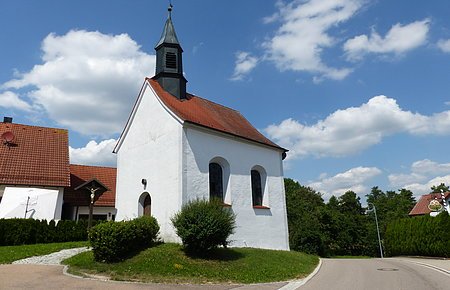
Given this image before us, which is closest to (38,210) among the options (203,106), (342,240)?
(203,106)

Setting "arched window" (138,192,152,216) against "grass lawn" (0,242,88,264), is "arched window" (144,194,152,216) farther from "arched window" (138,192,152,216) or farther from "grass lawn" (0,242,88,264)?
"grass lawn" (0,242,88,264)

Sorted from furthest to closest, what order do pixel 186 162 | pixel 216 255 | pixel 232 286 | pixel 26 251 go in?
pixel 186 162
pixel 26 251
pixel 216 255
pixel 232 286

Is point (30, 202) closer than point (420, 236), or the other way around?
point (30, 202)

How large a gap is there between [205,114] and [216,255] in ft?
29.2

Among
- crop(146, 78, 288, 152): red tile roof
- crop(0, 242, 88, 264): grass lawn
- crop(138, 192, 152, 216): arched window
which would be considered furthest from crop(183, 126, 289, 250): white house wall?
crop(0, 242, 88, 264): grass lawn

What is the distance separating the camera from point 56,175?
2256cm

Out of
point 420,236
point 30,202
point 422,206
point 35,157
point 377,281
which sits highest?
point 35,157

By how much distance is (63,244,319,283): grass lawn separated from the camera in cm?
1095

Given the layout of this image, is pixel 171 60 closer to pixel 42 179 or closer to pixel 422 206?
Result: pixel 42 179

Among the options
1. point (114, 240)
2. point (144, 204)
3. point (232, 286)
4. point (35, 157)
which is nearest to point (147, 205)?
point (144, 204)

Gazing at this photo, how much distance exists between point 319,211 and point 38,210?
35.0 m

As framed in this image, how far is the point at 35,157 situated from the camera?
76.9ft

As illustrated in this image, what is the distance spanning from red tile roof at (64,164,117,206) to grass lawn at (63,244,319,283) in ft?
35.2

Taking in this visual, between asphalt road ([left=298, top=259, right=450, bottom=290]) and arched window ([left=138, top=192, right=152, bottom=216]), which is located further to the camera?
arched window ([left=138, top=192, right=152, bottom=216])
